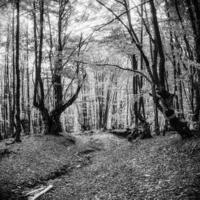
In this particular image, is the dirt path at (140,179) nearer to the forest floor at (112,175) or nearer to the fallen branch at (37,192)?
the forest floor at (112,175)

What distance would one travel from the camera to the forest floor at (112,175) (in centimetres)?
555

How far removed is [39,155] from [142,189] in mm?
6877

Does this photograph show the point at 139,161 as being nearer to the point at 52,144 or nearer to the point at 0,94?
the point at 52,144

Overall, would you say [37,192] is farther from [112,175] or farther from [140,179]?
[140,179]

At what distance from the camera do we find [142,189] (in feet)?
19.1

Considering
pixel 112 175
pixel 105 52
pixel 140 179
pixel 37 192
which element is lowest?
pixel 37 192

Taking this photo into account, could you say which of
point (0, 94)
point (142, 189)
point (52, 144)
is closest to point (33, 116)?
point (0, 94)

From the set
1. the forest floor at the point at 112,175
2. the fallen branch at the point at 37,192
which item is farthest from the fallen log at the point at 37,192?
the forest floor at the point at 112,175

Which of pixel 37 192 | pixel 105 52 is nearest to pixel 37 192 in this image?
pixel 37 192

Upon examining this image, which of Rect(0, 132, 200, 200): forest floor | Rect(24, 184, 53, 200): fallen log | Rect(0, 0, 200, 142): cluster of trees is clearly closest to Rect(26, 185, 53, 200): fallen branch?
Rect(24, 184, 53, 200): fallen log

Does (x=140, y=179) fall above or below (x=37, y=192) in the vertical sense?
above

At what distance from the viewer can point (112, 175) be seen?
764cm

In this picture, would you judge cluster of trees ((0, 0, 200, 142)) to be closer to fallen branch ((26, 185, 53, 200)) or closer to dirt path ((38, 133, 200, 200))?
dirt path ((38, 133, 200, 200))

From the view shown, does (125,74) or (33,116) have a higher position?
(125,74)
